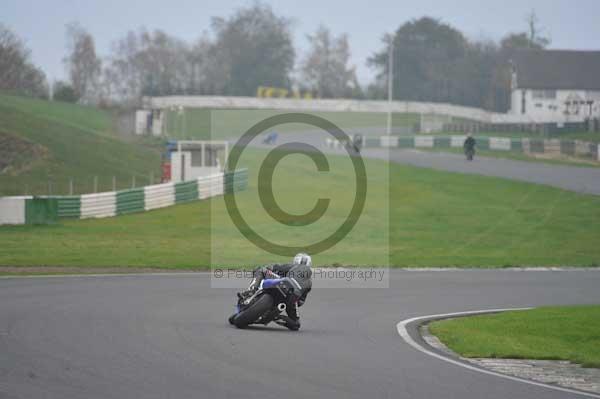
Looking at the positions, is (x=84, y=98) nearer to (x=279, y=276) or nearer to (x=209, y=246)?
(x=209, y=246)

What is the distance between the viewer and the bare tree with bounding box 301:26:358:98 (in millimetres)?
146512

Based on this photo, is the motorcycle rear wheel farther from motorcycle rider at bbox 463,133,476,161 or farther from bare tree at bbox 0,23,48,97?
bare tree at bbox 0,23,48,97

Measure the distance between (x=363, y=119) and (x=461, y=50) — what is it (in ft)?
142

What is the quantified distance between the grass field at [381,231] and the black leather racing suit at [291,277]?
981 cm

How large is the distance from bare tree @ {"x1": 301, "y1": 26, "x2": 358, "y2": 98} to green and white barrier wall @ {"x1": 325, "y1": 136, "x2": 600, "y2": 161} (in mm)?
73362

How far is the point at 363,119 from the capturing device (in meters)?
96.8

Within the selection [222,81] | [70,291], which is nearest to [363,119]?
[222,81]

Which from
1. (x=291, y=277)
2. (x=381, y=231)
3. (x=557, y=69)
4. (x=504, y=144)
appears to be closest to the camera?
(x=291, y=277)

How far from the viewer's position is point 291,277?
12.6 meters

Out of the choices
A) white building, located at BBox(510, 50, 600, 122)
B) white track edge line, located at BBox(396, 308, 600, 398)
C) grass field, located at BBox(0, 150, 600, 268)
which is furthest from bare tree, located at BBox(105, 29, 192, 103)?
white track edge line, located at BBox(396, 308, 600, 398)

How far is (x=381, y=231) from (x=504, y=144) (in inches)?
1389

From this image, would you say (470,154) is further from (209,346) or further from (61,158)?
(209,346)
